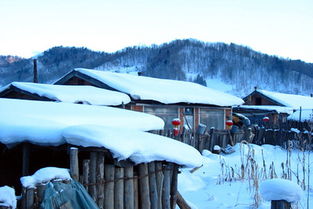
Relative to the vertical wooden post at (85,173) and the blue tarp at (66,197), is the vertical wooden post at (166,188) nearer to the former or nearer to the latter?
the vertical wooden post at (85,173)

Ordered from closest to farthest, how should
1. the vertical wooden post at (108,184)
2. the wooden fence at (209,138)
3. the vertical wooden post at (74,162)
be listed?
the vertical wooden post at (74,162)
the vertical wooden post at (108,184)
the wooden fence at (209,138)

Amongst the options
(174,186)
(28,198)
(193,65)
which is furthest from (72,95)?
(193,65)

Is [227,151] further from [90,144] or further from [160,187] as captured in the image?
[90,144]

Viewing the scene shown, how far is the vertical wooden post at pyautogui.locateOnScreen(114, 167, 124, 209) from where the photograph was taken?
4078 mm

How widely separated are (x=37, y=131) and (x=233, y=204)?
4250 mm

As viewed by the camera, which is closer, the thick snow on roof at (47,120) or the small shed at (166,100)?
the thick snow on roof at (47,120)

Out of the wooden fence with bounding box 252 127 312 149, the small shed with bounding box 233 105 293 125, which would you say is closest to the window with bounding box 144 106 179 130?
the wooden fence with bounding box 252 127 312 149

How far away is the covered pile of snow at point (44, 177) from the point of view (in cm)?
309

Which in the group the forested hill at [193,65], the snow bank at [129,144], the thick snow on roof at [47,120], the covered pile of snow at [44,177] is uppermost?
the forested hill at [193,65]

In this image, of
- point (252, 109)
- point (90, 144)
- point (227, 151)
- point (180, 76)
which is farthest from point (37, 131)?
point (180, 76)

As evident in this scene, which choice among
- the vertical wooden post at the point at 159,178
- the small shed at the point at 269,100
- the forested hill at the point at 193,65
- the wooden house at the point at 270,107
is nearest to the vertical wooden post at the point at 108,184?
the vertical wooden post at the point at 159,178

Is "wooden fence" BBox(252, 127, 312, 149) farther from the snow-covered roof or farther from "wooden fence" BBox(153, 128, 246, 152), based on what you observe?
the snow-covered roof

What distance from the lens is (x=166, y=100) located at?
51.9 ft

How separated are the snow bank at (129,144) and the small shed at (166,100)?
1034cm
